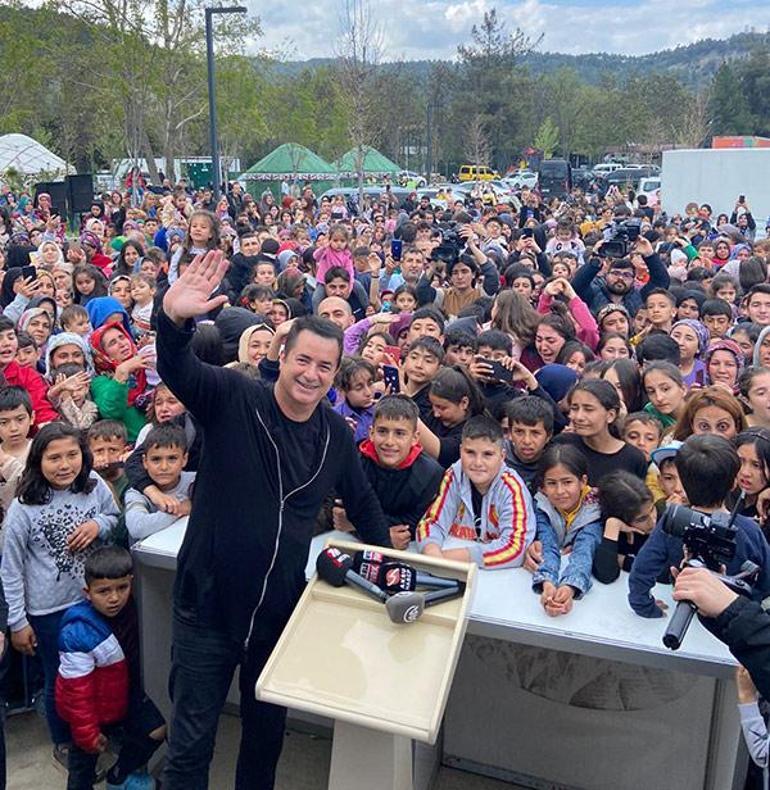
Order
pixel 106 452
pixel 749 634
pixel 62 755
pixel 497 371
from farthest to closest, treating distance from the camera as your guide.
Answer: pixel 497 371, pixel 106 452, pixel 62 755, pixel 749 634

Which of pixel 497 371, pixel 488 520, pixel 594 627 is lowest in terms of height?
pixel 594 627

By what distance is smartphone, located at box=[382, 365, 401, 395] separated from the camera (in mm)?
4770

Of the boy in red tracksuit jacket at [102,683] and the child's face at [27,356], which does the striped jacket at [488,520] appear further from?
the child's face at [27,356]

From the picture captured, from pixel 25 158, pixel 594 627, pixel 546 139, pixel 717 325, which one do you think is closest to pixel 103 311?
pixel 717 325

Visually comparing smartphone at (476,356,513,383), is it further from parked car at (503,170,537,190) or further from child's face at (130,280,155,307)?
parked car at (503,170,537,190)

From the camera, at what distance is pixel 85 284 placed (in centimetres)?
784

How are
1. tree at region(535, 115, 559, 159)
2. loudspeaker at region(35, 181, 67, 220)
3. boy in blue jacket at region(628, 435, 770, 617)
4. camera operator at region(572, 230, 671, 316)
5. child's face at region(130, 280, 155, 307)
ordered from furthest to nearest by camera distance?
tree at region(535, 115, 559, 159) < loudspeaker at region(35, 181, 67, 220) < camera operator at region(572, 230, 671, 316) < child's face at region(130, 280, 155, 307) < boy in blue jacket at region(628, 435, 770, 617)

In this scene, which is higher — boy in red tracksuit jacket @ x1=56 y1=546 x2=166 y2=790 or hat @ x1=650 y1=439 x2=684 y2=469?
hat @ x1=650 y1=439 x2=684 y2=469

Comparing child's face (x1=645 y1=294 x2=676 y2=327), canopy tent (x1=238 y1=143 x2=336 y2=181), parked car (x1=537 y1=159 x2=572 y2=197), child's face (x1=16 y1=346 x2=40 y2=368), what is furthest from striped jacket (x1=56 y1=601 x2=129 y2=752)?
parked car (x1=537 y1=159 x2=572 y2=197)

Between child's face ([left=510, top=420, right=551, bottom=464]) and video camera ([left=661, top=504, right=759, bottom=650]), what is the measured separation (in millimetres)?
1352

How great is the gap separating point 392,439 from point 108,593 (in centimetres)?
130

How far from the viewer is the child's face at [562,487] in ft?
11.0

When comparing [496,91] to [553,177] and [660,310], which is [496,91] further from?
[660,310]

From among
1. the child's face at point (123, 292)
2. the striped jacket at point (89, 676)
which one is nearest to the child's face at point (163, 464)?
the striped jacket at point (89, 676)
